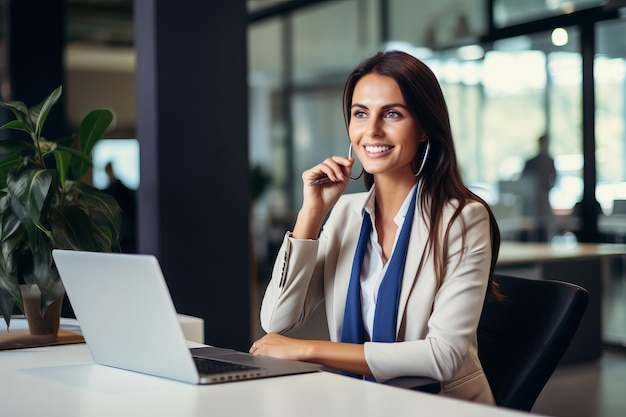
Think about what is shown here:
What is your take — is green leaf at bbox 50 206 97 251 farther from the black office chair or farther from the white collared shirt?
the black office chair

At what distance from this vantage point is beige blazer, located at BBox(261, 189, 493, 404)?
2.03 m

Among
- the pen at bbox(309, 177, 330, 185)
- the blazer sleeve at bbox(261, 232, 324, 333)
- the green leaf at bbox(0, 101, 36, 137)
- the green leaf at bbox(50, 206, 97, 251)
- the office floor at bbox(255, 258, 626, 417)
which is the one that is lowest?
the office floor at bbox(255, 258, 626, 417)

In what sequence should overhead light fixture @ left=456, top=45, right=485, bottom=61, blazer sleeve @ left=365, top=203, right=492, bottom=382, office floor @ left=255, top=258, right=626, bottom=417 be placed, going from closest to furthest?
1. blazer sleeve @ left=365, top=203, right=492, bottom=382
2. office floor @ left=255, top=258, right=626, bottom=417
3. overhead light fixture @ left=456, top=45, right=485, bottom=61

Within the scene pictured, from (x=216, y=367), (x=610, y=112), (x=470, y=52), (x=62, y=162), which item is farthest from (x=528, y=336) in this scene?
(x=470, y=52)

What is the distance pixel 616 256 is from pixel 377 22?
2409mm

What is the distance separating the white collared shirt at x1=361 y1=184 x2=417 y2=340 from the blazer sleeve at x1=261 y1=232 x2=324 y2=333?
14 centimetres

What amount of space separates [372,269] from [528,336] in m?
0.45

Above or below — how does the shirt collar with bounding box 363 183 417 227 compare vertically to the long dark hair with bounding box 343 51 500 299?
below

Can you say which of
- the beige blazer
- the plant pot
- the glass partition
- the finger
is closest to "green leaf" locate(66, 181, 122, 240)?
the plant pot

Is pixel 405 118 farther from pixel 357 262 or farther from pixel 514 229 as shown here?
pixel 514 229

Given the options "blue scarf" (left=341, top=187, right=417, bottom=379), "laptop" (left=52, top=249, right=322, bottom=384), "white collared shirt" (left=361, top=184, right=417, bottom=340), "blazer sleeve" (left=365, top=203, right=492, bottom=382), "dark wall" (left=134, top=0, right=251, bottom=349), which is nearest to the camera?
"laptop" (left=52, top=249, right=322, bottom=384)

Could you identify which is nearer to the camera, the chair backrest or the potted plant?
the chair backrest

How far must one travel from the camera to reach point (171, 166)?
340 centimetres

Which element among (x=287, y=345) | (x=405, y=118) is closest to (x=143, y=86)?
(x=405, y=118)
